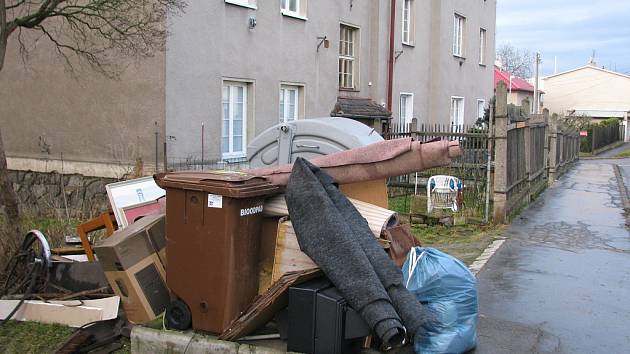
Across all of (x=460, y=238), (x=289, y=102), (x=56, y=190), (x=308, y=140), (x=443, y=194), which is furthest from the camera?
(x=289, y=102)

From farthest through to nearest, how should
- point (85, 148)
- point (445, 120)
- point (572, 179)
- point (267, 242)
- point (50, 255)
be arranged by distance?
point (445, 120)
point (572, 179)
point (85, 148)
point (50, 255)
point (267, 242)

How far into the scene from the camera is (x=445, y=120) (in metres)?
23.8

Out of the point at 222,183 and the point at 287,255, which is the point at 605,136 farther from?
the point at 222,183

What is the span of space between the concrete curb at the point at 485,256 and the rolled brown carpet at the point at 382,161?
3027mm

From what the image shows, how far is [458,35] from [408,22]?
4970 mm

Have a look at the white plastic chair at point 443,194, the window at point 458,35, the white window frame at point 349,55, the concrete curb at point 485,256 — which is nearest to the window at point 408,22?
the white window frame at point 349,55

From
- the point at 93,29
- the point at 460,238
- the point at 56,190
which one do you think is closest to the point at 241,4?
the point at 93,29

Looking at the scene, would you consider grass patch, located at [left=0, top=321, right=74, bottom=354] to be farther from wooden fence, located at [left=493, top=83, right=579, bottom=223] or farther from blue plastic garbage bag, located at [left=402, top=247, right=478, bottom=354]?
wooden fence, located at [left=493, top=83, right=579, bottom=223]

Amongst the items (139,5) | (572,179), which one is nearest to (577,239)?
(139,5)

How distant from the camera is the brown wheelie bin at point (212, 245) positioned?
15.8 ft

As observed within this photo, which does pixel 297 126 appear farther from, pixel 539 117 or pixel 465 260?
pixel 539 117

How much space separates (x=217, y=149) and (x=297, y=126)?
528 cm

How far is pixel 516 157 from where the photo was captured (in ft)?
41.3

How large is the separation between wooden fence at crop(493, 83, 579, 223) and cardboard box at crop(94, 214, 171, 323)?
284 inches
